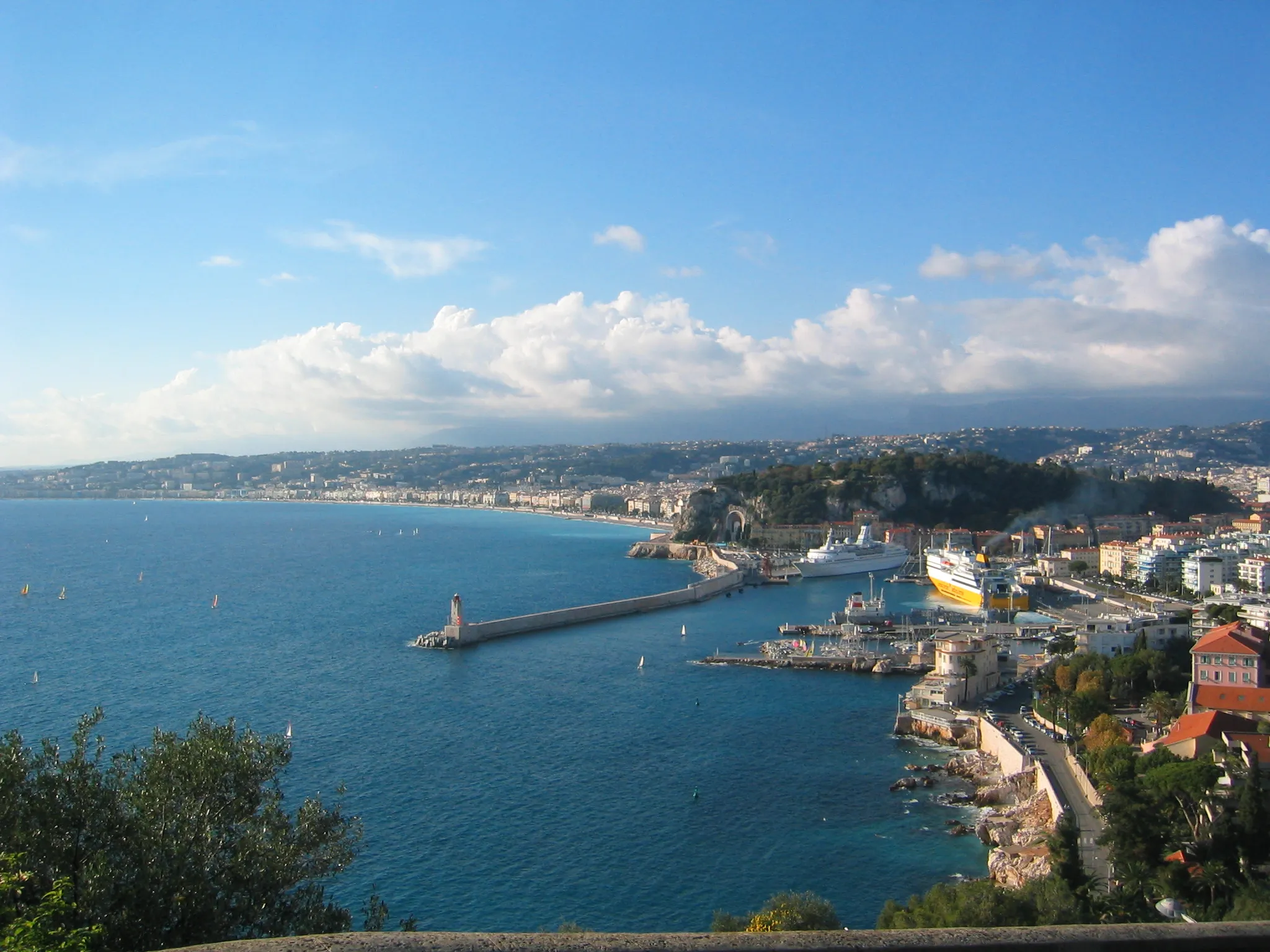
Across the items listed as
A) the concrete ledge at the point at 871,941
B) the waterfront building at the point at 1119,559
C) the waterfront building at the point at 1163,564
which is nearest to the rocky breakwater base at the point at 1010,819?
the concrete ledge at the point at 871,941

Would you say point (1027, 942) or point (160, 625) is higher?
point (1027, 942)

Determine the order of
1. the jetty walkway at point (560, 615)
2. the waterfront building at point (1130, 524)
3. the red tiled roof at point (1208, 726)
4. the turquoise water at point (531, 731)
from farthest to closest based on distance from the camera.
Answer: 1. the waterfront building at point (1130, 524)
2. the jetty walkway at point (560, 615)
3. the red tiled roof at point (1208, 726)
4. the turquoise water at point (531, 731)

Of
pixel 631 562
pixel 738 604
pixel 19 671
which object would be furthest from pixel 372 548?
pixel 19 671

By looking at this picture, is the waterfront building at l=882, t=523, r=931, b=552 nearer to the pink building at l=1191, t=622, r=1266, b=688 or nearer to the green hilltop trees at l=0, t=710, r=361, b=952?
the pink building at l=1191, t=622, r=1266, b=688

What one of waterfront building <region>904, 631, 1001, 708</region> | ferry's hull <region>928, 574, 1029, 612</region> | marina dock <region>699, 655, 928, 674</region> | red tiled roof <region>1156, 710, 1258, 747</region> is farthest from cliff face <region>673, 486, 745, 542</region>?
red tiled roof <region>1156, 710, 1258, 747</region>

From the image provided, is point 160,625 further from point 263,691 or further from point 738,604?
point 738,604

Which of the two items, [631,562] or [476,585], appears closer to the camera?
[476,585]

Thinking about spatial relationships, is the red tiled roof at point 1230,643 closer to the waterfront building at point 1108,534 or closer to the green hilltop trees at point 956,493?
the waterfront building at point 1108,534
